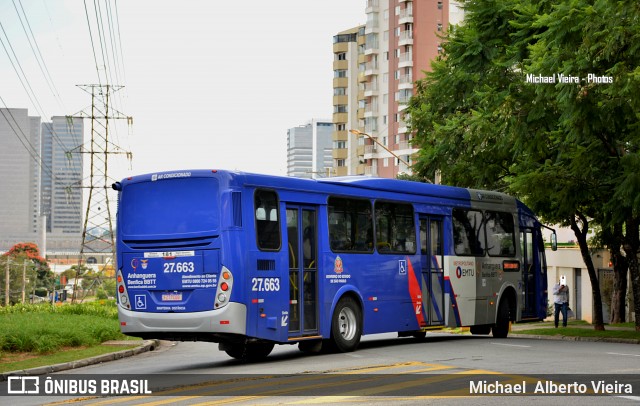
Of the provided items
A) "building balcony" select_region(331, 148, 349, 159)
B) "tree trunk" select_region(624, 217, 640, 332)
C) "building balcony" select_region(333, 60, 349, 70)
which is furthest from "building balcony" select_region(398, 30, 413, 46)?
"tree trunk" select_region(624, 217, 640, 332)

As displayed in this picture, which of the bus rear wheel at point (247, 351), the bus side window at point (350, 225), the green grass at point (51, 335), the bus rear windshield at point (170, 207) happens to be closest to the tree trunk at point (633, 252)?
the bus side window at point (350, 225)

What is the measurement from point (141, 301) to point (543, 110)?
12.0m

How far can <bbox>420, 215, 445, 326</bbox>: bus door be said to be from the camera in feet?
77.2

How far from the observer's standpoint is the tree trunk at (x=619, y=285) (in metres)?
39.2

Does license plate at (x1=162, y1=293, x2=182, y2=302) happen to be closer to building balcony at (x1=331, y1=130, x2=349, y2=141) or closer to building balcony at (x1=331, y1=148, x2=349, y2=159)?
building balcony at (x1=331, y1=130, x2=349, y2=141)

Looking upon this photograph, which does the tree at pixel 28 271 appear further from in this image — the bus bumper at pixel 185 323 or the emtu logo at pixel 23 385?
the emtu logo at pixel 23 385

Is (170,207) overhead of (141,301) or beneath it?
overhead

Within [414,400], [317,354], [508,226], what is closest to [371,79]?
[508,226]

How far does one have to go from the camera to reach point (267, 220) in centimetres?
1864

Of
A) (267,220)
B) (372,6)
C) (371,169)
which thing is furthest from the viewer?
(371,169)

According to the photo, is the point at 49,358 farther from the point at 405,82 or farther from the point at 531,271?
the point at 405,82

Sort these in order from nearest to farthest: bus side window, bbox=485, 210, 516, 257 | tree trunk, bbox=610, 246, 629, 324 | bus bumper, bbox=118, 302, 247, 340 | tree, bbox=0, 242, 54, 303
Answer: bus bumper, bbox=118, 302, 247, 340, bus side window, bbox=485, 210, 516, 257, tree trunk, bbox=610, 246, 629, 324, tree, bbox=0, 242, 54, 303

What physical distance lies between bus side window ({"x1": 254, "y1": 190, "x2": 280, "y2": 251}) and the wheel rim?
2560 mm

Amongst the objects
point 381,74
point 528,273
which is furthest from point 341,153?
point 528,273
